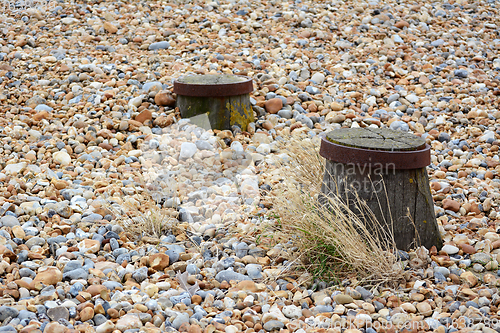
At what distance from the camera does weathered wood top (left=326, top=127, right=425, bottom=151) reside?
2.69 meters

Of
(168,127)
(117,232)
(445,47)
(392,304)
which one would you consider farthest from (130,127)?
(445,47)

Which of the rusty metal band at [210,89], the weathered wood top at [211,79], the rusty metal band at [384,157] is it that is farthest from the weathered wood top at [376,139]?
the weathered wood top at [211,79]

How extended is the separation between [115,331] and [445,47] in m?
5.33

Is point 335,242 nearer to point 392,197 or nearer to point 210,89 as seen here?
point 392,197

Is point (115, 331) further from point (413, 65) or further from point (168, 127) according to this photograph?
point (413, 65)

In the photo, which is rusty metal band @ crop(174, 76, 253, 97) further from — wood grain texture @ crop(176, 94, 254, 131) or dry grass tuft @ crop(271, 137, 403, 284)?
dry grass tuft @ crop(271, 137, 403, 284)

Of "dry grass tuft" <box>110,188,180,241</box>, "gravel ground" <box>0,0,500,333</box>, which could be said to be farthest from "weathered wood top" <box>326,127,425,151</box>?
"dry grass tuft" <box>110,188,180,241</box>

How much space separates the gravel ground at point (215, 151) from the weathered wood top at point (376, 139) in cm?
60

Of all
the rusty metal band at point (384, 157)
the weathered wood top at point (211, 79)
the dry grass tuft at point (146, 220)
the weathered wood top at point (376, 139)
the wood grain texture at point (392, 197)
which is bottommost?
the dry grass tuft at point (146, 220)

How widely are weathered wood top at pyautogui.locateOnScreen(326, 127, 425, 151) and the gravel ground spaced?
0.60 meters

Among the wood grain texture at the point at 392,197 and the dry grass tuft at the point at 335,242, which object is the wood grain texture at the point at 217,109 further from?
the wood grain texture at the point at 392,197

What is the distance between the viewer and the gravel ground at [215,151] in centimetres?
236

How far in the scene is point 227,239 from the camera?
3.05 m

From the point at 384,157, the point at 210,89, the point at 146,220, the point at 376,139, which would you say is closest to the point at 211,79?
the point at 210,89
